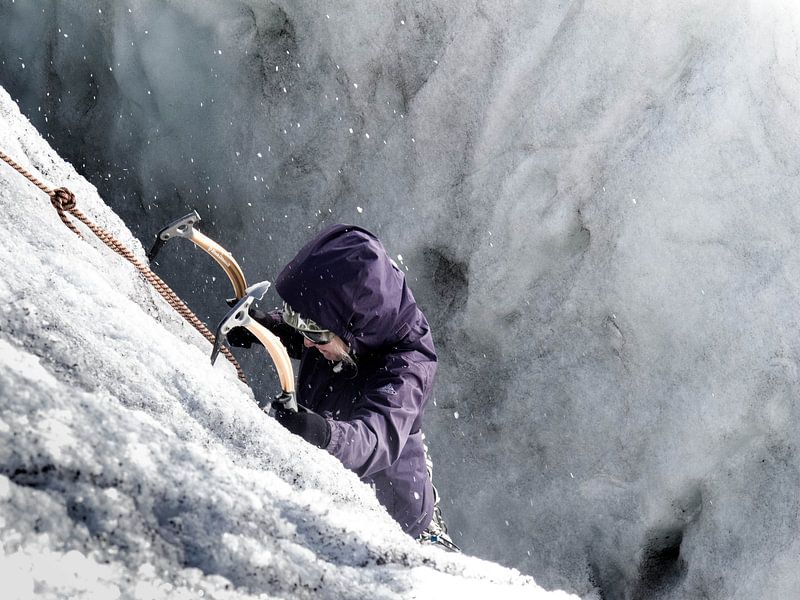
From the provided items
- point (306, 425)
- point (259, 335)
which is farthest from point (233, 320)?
point (306, 425)

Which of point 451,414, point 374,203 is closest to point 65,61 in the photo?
point 374,203

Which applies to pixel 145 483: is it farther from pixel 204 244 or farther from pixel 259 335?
pixel 204 244

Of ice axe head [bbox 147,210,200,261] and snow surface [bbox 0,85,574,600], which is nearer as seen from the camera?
snow surface [bbox 0,85,574,600]

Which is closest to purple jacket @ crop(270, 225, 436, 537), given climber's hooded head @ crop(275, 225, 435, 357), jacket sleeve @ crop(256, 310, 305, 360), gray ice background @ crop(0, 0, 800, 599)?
climber's hooded head @ crop(275, 225, 435, 357)

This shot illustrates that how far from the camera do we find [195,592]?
627 millimetres

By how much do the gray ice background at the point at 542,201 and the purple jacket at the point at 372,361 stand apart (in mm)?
970

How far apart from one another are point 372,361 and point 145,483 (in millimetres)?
1073

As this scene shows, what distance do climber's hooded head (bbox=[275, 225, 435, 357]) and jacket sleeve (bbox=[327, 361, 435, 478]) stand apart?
0.29ft

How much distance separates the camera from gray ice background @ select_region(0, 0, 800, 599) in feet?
7.67

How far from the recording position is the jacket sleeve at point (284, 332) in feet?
6.25

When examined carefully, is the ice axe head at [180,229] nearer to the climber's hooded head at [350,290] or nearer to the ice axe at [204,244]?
the ice axe at [204,244]

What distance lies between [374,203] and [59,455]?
2.20 meters

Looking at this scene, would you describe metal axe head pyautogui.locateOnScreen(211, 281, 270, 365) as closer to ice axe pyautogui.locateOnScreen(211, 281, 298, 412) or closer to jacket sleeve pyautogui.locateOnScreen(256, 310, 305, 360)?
ice axe pyautogui.locateOnScreen(211, 281, 298, 412)

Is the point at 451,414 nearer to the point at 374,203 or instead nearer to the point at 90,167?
the point at 374,203
